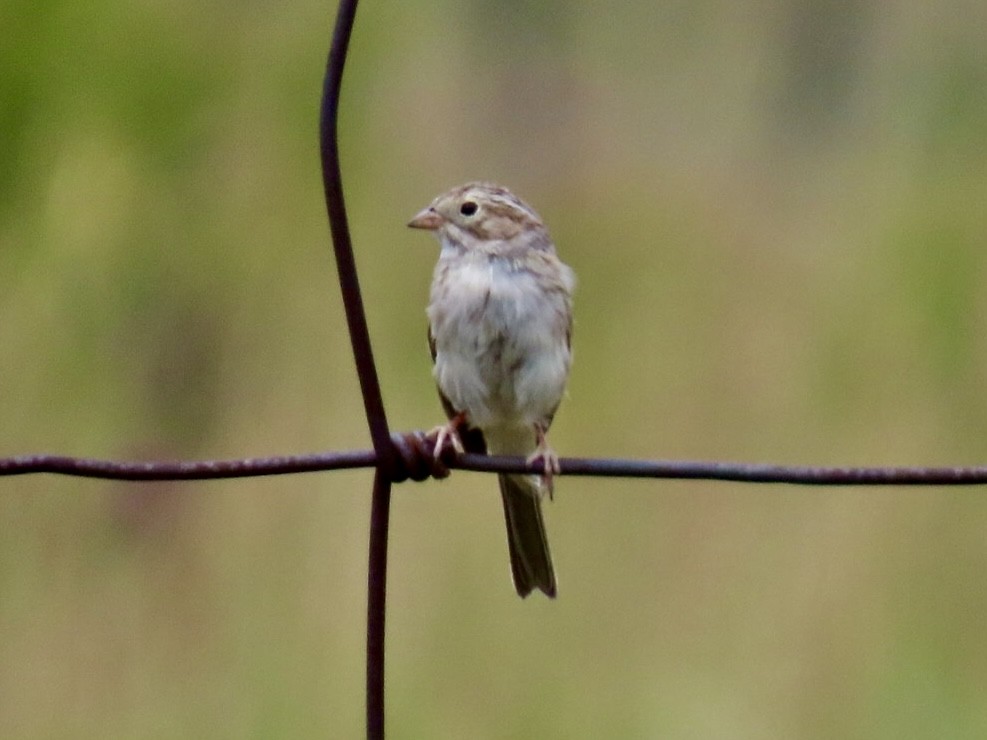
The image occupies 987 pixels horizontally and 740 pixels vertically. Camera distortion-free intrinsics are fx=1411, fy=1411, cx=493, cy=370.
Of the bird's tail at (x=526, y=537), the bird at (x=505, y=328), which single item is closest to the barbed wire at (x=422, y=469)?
the bird at (x=505, y=328)

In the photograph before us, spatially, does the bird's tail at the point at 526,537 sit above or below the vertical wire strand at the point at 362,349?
below

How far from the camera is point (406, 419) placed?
13.0ft

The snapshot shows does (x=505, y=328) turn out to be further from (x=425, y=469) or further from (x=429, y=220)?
(x=425, y=469)

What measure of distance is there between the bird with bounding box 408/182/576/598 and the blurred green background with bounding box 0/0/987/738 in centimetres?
129

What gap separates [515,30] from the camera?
5094 millimetres

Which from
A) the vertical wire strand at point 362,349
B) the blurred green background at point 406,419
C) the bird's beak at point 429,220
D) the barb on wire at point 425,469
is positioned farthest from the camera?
the blurred green background at point 406,419

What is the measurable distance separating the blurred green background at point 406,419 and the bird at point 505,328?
1.29 meters

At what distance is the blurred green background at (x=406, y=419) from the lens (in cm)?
389

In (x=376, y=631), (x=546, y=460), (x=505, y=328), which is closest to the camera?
(x=376, y=631)

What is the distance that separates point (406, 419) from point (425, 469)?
2376 millimetres

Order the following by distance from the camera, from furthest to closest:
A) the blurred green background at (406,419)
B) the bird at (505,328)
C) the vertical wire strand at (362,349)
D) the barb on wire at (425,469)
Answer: the blurred green background at (406,419)
the bird at (505,328)
the barb on wire at (425,469)
the vertical wire strand at (362,349)

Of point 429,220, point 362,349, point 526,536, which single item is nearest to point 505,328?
point 429,220

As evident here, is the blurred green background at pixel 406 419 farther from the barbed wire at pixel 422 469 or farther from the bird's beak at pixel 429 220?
the barbed wire at pixel 422 469

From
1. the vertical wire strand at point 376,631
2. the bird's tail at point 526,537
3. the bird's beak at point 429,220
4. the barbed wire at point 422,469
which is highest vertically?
the bird's beak at point 429,220
